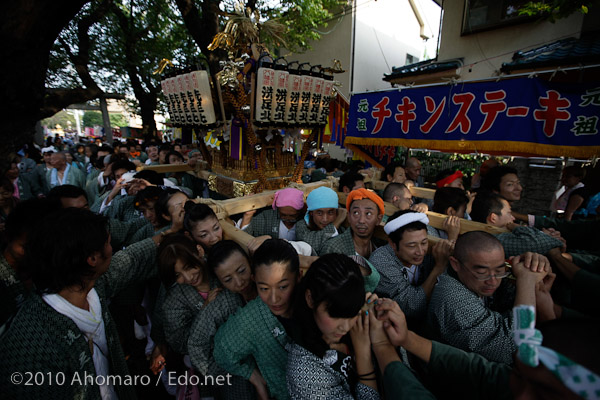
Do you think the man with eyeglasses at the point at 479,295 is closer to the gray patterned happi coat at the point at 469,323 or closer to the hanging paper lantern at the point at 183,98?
the gray patterned happi coat at the point at 469,323

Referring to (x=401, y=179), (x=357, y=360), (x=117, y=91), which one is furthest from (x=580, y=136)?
(x=117, y=91)

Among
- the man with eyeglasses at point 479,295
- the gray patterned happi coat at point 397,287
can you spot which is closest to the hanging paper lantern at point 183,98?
the gray patterned happi coat at point 397,287

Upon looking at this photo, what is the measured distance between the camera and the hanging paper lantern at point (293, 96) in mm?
3785

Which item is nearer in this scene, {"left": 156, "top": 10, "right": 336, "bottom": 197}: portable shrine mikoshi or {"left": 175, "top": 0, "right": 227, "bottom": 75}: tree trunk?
{"left": 156, "top": 10, "right": 336, "bottom": 197}: portable shrine mikoshi

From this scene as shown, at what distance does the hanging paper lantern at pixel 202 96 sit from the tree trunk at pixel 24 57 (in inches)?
90.1

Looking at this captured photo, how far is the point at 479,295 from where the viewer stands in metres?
1.82

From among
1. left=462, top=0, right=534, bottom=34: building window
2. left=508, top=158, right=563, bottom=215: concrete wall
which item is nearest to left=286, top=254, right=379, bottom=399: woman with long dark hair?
left=508, top=158, right=563, bottom=215: concrete wall

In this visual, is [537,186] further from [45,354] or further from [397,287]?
[45,354]

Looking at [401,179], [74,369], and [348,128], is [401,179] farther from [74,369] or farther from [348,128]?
[74,369]

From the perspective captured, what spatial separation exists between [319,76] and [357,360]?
13.0 ft

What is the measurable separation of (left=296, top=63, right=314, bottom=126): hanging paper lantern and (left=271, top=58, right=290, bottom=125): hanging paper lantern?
0.97 feet

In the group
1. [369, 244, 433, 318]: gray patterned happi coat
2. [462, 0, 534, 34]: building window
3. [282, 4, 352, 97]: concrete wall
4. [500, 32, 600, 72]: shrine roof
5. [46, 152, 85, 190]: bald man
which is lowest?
[369, 244, 433, 318]: gray patterned happi coat

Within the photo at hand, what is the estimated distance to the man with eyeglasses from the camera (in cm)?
156
